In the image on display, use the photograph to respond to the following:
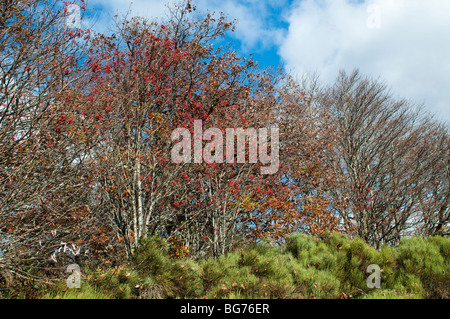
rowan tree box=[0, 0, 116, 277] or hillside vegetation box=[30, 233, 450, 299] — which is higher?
rowan tree box=[0, 0, 116, 277]

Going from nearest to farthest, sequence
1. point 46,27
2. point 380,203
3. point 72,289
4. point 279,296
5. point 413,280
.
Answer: point 72,289 < point 279,296 < point 413,280 < point 46,27 < point 380,203

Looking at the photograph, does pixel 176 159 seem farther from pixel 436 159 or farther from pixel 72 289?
pixel 436 159

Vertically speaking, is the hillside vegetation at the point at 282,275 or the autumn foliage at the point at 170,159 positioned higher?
the autumn foliage at the point at 170,159

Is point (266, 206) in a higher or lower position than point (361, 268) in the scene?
higher

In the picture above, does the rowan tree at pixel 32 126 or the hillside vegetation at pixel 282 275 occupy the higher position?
the rowan tree at pixel 32 126

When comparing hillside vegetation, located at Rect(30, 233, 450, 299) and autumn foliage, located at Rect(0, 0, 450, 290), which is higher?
autumn foliage, located at Rect(0, 0, 450, 290)

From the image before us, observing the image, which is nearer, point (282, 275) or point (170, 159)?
point (282, 275)

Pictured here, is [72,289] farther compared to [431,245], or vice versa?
[431,245]

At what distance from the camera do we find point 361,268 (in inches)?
197

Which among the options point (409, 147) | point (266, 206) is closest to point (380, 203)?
point (409, 147)

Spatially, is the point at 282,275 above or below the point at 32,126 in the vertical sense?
below

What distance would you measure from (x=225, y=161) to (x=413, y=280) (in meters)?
4.50

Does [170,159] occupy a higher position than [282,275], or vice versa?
[170,159]

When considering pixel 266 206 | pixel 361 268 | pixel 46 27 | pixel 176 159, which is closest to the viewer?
pixel 361 268
